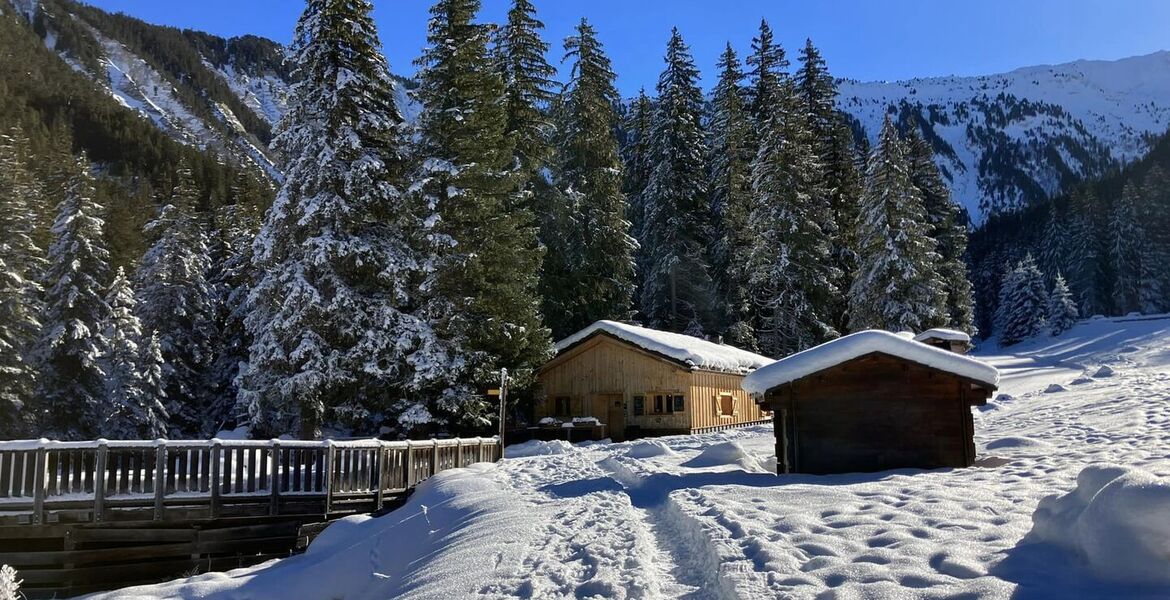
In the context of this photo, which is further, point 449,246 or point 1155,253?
point 1155,253

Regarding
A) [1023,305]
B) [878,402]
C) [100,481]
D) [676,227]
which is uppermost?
[676,227]

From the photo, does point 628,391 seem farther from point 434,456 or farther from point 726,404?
point 434,456

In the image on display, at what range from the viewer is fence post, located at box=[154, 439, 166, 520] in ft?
43.3

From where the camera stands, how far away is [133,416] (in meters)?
29.4

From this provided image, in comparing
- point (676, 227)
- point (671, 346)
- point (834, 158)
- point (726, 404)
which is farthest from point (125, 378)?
point (834, 158)

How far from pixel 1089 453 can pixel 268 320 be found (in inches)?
811

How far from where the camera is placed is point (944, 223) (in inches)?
1874

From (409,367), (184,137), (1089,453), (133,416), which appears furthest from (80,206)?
(184,137)

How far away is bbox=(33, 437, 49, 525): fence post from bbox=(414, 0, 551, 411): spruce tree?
11394 millimetres

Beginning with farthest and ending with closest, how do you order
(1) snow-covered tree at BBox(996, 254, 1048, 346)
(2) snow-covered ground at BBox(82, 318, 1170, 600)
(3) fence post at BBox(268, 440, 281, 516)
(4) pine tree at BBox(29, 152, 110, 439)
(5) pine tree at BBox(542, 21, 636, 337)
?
1. (1) snow-covered tree at BBox(996, 254, 1048, 346)
2. (5) pine tree at BBox(542, 21, 636, 337)
3. (4) pine tree at BBox(29, 152, 110, 439)
4. (3) fence post at BBox(268, 440, 281, 516)
5. (2) snow-covered ground at BBox(82, 318, 1170, 600)

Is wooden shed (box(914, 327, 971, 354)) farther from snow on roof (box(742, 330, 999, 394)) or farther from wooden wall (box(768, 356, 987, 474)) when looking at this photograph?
wooden wall (box(768, 356, 987, 474))

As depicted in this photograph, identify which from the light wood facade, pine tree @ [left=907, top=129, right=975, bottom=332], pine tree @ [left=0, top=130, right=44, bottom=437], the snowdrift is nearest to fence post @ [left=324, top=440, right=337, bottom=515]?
the snowdrift

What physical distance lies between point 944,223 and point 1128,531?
153 feet

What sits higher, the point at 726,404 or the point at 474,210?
the point at 474,210
